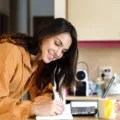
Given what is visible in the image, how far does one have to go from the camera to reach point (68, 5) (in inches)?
103

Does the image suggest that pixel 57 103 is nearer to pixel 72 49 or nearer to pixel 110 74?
pixel 72 49

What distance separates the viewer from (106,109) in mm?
1377

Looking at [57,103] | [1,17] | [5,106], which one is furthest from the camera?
[1,17]

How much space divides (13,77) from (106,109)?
443 mm

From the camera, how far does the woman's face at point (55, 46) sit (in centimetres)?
143

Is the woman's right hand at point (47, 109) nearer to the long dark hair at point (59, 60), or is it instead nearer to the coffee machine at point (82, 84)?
the long dark hair at point (59, 60)

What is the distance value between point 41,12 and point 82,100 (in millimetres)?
2119

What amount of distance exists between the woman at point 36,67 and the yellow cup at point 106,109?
0.18 metres

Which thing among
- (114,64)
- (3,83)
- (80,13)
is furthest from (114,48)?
(3,83)

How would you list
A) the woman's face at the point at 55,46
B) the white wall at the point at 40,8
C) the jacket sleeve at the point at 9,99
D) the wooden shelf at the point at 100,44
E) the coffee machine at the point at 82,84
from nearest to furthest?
the jacket sleeve at the point at 9,99, the woman's face at the point at 55,46, the coffee machine at the point at 82,84, the wooden shelf at the point at 100,44, the white wall at the point at 40,8

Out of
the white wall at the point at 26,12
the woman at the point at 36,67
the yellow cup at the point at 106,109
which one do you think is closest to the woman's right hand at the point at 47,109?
the woman at the point at 36,67

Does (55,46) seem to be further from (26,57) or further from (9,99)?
(9,99)

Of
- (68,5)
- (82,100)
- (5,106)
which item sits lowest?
(82,100)

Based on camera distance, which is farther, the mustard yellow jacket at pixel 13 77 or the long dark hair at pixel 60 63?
the long dark hair at pixel 60 63
